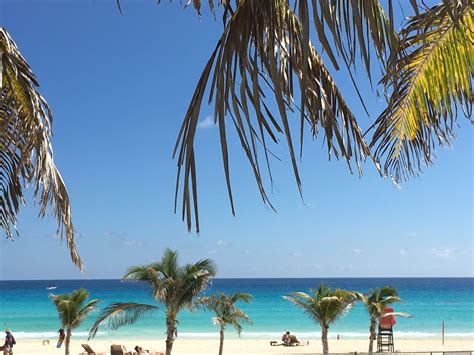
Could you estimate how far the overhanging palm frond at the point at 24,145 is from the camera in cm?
448

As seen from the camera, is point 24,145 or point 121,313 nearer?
point 24,145

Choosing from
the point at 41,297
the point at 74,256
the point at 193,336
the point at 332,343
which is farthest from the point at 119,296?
the point at 74,256

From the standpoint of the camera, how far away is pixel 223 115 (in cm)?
121

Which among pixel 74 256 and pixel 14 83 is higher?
pixel 14 83

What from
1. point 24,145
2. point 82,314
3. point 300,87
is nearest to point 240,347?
point 82,314

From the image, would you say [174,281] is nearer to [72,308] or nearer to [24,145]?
[72,308]

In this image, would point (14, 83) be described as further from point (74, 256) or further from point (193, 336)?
point (193, 336)

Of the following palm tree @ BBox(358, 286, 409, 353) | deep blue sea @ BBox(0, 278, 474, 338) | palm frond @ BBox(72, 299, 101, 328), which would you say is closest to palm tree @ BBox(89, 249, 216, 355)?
palm frond @ BBox(72, 299, 101, 328)

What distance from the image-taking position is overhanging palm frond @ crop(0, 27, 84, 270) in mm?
4477

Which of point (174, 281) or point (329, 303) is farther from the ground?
point (174, 281)

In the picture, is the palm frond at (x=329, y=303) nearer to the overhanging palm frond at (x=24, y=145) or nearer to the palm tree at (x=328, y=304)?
the palm tree at (x=328, y=304)

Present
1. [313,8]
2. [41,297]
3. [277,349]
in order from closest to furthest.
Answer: [313,8]
[277,349]
[41,297]

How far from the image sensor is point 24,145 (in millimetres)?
4738

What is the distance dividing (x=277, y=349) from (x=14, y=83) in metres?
33.8
